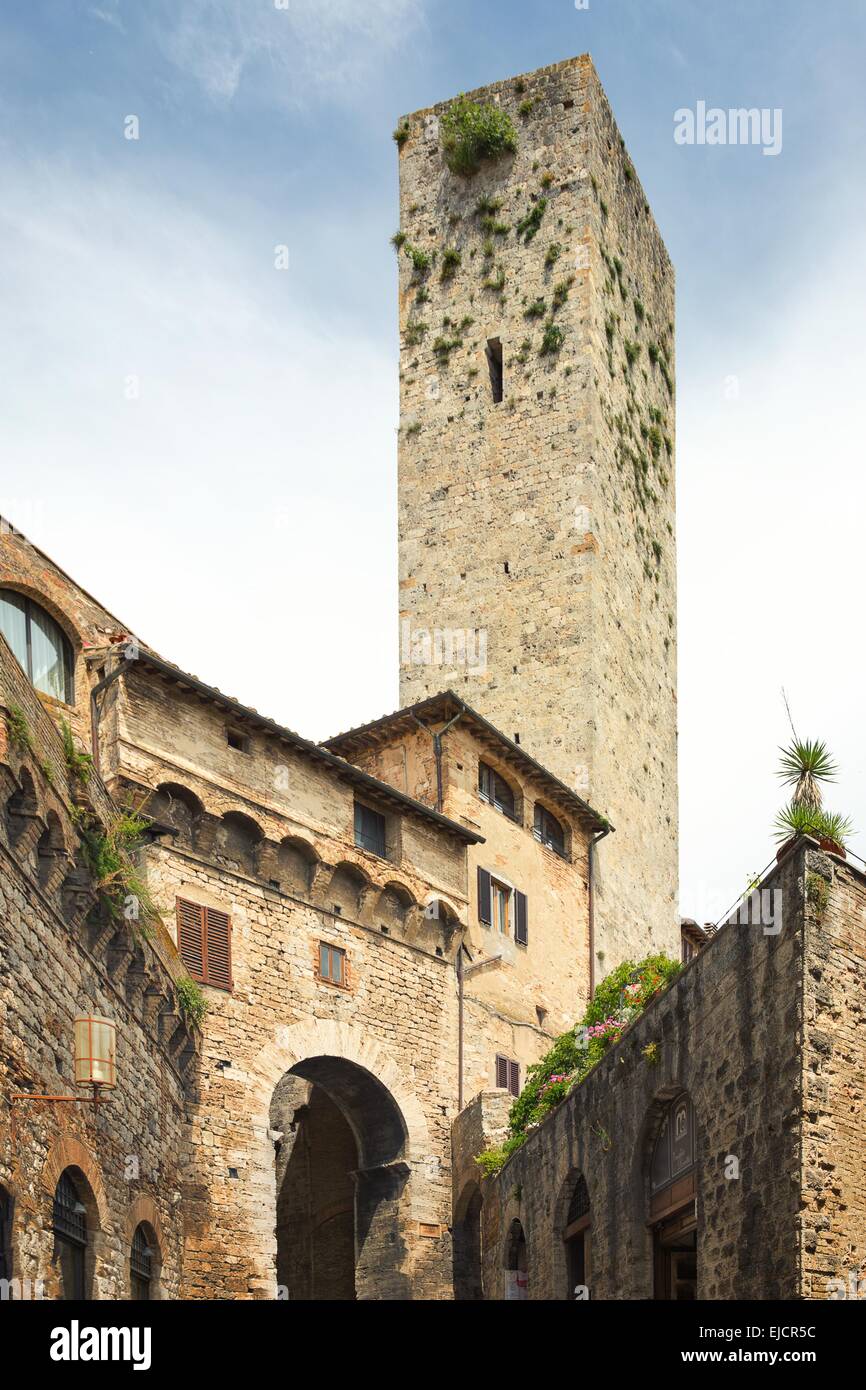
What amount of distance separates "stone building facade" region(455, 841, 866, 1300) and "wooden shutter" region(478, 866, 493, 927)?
13.9 meters

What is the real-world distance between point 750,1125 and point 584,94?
1438 inches

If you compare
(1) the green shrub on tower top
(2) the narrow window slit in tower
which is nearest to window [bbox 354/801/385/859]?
(2) the narrow window slit in tower

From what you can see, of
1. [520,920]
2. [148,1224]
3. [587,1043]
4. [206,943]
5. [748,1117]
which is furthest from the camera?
[520,920]

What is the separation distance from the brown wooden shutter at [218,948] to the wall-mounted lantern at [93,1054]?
36.6 feet

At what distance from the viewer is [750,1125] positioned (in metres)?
16.8

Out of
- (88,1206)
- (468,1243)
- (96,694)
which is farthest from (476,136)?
(88,1206)

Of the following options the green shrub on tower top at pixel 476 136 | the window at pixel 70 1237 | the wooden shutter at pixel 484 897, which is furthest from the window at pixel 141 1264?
the green shrub on tower top at pixel 476 136

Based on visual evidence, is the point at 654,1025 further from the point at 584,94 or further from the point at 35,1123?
the point at 584,94

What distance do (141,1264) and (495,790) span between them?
61.8ft

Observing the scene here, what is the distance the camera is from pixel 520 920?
38.5m

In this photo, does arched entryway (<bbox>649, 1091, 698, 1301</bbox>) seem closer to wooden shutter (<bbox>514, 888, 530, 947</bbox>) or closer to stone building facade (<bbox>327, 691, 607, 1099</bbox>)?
stone building facade (<bbox>327, 691, 607, 1099</bbox>)

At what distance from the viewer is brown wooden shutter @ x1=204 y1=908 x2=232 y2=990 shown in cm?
2967

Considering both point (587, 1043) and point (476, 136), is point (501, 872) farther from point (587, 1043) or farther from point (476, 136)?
point (476, 136)
